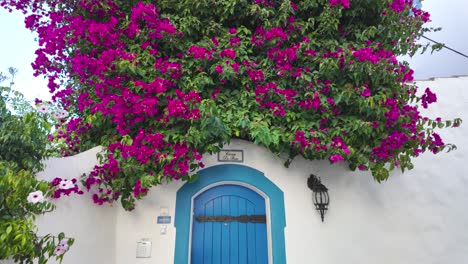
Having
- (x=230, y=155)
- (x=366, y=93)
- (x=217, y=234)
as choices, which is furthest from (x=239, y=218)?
(x=366, y=93)

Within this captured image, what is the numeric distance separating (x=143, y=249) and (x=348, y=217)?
232cm

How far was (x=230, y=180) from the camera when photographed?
3.34 m

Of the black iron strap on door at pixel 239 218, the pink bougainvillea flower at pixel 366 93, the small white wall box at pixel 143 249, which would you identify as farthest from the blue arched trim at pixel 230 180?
the pink bougainvillea flower at pixel 366 93

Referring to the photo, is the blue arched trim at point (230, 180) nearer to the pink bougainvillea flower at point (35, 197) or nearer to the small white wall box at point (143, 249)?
the small white wall box at point (143, 249)

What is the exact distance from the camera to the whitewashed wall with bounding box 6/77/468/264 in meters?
3.02

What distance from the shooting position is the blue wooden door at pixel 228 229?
10.5 feet

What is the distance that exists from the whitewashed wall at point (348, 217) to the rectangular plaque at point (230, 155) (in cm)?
8

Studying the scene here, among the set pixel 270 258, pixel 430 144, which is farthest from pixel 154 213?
pixel 430 144

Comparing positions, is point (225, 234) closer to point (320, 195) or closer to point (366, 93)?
point (320, 195)

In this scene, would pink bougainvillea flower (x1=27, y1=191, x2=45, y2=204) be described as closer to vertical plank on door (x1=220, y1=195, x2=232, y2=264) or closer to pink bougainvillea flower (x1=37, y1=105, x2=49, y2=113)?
pink bougainvillea flower (x1=37, y1=105, x2=49, y2=113)

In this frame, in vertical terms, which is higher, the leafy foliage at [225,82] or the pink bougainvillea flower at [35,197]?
the leafy foliage at [225,82]

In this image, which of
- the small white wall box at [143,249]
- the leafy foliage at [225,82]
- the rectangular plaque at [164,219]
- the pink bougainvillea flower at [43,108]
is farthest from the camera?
the rectangular plaque at [164,219]

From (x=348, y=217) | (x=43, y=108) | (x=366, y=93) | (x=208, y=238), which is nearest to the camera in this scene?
(x=43, y=108)

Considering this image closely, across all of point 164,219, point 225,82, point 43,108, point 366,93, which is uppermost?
point 225,82
